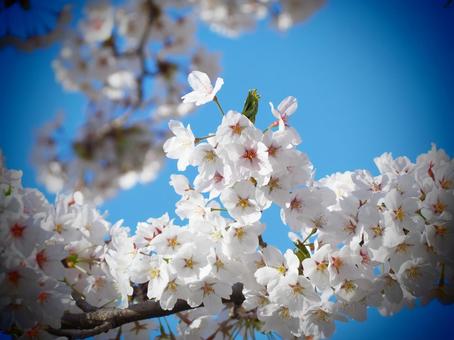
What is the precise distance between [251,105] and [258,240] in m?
0.50

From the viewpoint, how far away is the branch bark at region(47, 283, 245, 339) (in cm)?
164

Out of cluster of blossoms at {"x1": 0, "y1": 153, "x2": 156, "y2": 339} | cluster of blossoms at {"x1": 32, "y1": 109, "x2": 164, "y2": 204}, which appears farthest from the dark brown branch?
cluster of blossoms at {"x1": 32, "y1": 109, "x2": 164, "y2": 204}

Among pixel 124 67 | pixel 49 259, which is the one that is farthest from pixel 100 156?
pixel 49 259

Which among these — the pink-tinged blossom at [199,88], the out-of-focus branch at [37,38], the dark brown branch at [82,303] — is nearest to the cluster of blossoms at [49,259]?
the dark brown branch at [82,303]

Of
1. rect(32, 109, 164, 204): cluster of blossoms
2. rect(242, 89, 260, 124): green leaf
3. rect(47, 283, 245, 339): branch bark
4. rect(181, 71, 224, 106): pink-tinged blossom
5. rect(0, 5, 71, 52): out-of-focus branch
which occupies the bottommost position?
rect(47, 283, 245, 339): branch bark

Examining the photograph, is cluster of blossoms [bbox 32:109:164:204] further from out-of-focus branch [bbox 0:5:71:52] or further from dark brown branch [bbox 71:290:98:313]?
dark brown branch [bbox 71:290:98:313]

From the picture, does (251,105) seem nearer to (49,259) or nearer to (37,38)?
(49,259)

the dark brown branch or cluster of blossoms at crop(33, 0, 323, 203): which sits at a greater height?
cluster of blossoms at crop(33, 0, 323, 203)

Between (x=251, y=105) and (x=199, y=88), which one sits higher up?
(x=199, y=88)

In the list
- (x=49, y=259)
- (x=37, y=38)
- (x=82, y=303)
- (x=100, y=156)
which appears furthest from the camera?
(x=100, y=156)

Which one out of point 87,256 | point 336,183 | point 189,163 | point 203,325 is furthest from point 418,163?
point 87,256

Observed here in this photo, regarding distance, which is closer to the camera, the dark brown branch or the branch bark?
the branch bark

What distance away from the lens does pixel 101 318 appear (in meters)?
1.64

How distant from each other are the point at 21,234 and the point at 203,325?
3.21 ft
